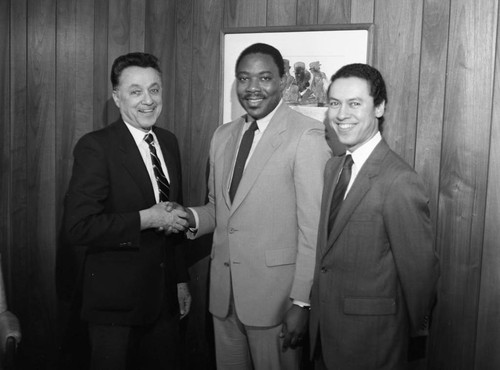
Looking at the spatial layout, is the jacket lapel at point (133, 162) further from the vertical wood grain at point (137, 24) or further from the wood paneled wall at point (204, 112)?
the vertical wood grain at point (137, 24)

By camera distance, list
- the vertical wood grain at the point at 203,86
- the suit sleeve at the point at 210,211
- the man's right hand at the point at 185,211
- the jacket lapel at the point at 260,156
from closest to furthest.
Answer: the jacket lapel at the point at 260,156 → the man's right hand at the point at 185,211 → the suit sleeve at the point at 210,211 → the vertical wood grain at the point at 203,86

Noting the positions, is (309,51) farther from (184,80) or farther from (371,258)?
(371,258)

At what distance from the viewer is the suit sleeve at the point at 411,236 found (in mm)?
1728

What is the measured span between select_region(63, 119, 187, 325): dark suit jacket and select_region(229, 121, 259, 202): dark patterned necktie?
1.13 feet

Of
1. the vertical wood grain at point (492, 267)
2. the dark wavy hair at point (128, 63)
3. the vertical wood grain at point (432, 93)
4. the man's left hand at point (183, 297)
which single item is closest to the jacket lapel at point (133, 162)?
the dark wavy hair at point (128, 63)

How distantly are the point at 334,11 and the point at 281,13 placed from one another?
0.87 ft

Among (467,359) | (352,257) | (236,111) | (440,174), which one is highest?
(236,111)

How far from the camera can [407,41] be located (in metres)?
2.36

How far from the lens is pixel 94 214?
208 cm

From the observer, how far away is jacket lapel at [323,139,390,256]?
5.93 feet

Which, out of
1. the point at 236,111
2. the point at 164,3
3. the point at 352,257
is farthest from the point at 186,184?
the point at 352,257

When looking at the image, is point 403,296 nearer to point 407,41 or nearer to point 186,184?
point 407,41

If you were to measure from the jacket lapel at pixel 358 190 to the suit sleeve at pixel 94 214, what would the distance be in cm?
79

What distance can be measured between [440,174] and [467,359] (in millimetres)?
845
